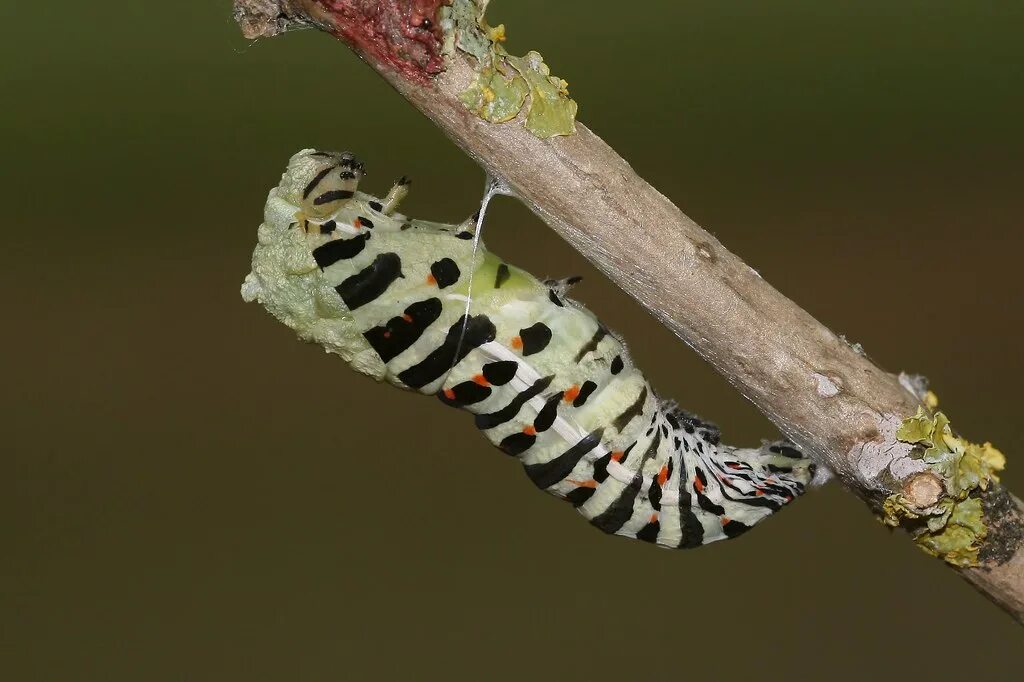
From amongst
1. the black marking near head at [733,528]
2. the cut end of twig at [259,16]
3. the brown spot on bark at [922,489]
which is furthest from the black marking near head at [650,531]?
the cut end of twig at [259,16]

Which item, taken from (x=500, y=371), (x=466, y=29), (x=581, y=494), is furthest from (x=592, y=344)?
(x=466, y=29)

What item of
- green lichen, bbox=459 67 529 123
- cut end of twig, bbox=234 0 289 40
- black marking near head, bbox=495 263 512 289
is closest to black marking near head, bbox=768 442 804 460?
black marking near head, bbox=495 263 512 289

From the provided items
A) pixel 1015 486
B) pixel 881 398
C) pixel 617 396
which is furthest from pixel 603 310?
pixel 881 398

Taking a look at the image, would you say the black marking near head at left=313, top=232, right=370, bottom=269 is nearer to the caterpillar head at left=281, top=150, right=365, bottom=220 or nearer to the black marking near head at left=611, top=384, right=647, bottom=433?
the caterpillar head at left=281, top=150, right=365, bottom=220

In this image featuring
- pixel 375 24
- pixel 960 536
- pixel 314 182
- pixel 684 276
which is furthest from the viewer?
pixel 314 182

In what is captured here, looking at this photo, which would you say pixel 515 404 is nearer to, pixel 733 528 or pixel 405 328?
pixel 405 328

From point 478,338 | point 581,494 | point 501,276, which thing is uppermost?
point 501,276

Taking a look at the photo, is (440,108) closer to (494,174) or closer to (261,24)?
(494,174)
